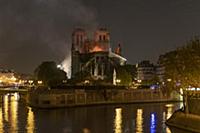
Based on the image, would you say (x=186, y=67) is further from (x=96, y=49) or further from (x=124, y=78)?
(x=96, y=49)

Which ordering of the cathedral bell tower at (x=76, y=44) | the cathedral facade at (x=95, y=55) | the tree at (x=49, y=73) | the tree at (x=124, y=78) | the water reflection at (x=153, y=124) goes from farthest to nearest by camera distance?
the cathedral bell tower at (x=76, y=44) < the cathedral facade at (x=95, y=55) < the tree at (x=124, y=78) < the tree at (x=49, y=73) < the water reflection at (x=153, y=124)

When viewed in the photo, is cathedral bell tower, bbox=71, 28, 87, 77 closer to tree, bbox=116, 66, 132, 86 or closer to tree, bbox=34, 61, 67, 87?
tree, bbox=116, 66, 132, 86

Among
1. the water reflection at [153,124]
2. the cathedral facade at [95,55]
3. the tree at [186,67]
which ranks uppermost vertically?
the cathedral facade at [95,55]

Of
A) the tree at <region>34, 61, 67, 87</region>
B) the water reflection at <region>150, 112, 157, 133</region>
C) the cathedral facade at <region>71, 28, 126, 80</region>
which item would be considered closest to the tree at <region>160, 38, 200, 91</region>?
the water reflection at <region>150, 112, 157, 133</region>

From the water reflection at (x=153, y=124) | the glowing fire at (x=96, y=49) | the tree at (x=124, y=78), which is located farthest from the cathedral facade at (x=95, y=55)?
the water reflection at (x=153, y=124)

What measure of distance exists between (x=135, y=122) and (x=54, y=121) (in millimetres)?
8177

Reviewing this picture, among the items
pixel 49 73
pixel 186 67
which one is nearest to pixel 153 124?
pixel 186 67

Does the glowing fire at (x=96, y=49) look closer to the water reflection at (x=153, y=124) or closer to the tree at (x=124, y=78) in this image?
the tree at (x=124, y=78)

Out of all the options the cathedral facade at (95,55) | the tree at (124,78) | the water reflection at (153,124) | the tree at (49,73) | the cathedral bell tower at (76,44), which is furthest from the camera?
the cathedral bell tower at (76,44)

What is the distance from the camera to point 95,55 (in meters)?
145

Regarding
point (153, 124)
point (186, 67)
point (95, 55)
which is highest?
point (95, 55)

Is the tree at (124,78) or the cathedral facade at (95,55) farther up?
the cathedral facade at (95,55)

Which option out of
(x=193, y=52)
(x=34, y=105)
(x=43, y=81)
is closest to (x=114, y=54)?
(x=43, y=81)

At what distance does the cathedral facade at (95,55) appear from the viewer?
140 metres
